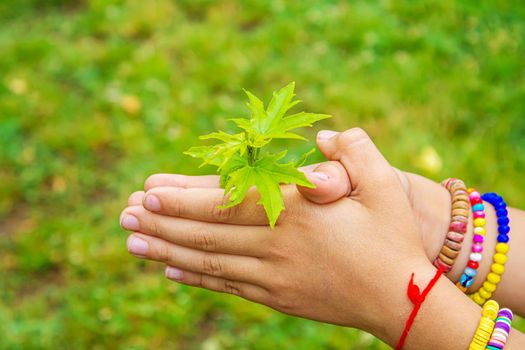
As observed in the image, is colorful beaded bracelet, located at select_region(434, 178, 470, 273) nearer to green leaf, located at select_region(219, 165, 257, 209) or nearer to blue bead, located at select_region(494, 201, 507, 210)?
blue bead, located at select_region(494, 201, 507, 210)

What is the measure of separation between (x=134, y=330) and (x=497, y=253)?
188cm

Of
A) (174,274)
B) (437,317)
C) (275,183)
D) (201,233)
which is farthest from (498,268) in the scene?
(174,274)

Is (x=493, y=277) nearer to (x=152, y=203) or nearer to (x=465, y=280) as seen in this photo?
(x=465, y=280)

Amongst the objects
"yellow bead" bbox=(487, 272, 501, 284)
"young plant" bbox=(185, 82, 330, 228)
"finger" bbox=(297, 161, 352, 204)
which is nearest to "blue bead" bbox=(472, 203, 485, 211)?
"yellow bead" bbox=(487, 272, 501, 284)

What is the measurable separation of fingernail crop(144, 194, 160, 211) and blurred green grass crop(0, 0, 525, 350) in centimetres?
Answer: 131

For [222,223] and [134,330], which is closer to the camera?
[222,223]

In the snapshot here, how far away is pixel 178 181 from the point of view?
2.08 m

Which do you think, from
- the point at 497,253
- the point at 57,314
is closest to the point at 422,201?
the point at 497,253

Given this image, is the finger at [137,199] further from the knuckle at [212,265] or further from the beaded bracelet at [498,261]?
the beaded bracelet at [498,261]

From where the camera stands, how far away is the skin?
1649mm

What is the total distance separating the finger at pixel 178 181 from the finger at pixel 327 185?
0.47 meters

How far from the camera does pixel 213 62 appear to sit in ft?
14.5

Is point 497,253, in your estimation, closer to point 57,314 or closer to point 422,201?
point 422,201

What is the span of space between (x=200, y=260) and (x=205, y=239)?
0.09 meters
